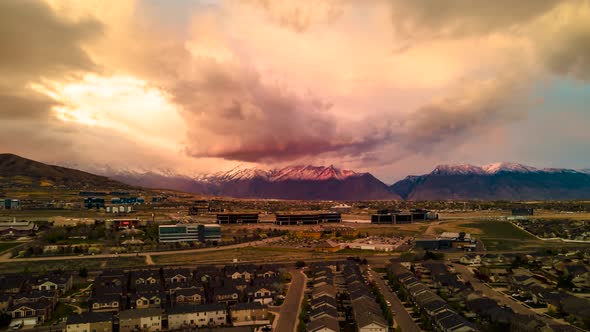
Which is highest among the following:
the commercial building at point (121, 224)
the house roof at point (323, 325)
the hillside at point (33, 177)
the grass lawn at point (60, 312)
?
the hillside at point (33, 177)

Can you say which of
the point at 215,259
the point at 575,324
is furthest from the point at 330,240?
the point at 575,324

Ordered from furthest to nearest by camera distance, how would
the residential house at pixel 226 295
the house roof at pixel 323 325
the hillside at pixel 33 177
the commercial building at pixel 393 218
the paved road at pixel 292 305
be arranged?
the hillside at pixel 33 177
the commercial building at pixel 393 218
the residential house at pixel 226 295
the paved road at pixel 292 305
the house roof at pixel 323 325

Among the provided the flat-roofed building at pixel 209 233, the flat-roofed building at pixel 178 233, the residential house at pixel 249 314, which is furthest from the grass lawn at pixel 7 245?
the residential house at pixel 249 314

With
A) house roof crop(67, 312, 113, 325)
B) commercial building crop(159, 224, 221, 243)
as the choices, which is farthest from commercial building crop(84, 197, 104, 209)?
house roof crop(67, 312, 113, 325)

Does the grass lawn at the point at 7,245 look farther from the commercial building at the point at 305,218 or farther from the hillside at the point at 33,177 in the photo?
the hillside at the point at 33,177

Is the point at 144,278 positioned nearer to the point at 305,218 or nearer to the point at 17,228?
the point at 17,228

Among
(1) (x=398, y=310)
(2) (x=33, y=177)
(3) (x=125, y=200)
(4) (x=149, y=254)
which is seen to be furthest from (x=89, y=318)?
(2) (x=33, y=177)

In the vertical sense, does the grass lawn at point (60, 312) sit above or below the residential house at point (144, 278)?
below
